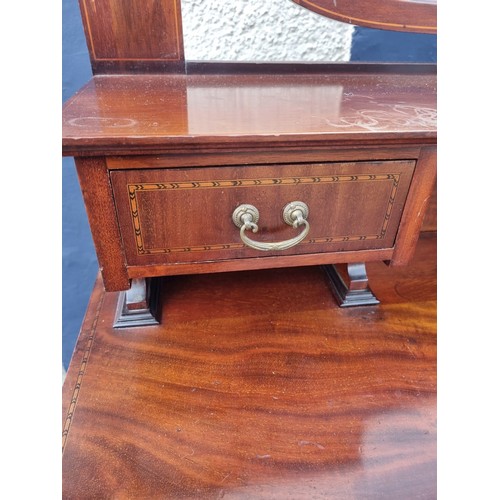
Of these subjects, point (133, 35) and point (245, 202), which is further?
point (133, 35)

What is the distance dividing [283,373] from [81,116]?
0.40 meters

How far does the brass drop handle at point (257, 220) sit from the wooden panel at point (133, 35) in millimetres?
348

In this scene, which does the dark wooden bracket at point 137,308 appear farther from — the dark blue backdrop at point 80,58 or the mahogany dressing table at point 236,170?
the dark blue backdrop at point 80,58

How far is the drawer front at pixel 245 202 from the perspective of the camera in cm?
46

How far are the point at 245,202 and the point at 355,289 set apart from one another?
0.25 metres

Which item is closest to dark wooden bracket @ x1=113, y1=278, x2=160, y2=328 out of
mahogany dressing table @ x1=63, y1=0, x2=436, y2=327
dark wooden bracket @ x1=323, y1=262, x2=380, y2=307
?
mahogany dressing table @ x1=63, y1=0, x2=436, y2=327

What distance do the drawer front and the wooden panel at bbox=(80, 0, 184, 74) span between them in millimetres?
315

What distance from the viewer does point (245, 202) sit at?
481mm

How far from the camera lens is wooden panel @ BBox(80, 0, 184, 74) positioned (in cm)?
62

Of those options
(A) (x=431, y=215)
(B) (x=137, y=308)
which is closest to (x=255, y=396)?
(B) (x=137, y=308)

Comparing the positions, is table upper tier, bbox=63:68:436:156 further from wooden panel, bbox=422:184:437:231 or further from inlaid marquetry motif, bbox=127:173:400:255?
wooden panel, bbox=422:184:437:231

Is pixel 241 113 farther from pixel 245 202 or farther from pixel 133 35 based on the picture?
pixel 133 35

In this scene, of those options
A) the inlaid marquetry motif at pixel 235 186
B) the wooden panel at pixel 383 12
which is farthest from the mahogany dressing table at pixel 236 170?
the wooden panel at pixel 383 12

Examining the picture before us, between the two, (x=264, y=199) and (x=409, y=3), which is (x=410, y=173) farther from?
(x=409, y=3)
